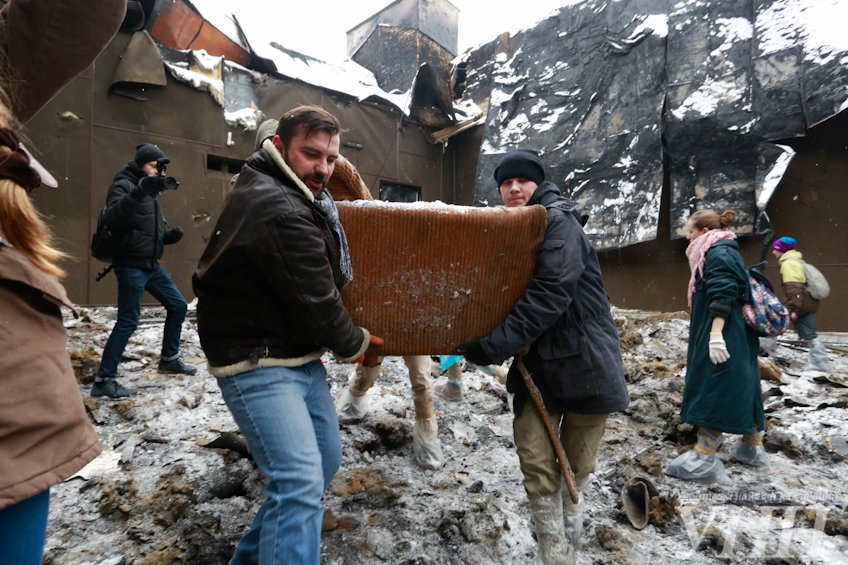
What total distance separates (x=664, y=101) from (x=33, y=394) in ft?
31.7

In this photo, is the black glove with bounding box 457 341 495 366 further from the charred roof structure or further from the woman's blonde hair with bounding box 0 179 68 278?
the charred roof structure

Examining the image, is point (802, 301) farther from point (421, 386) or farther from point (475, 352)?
point (475, 352)

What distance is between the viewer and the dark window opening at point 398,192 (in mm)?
10461

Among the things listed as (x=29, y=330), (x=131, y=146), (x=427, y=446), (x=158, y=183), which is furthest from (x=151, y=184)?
(x=131, y=146)

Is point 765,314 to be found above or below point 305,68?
below

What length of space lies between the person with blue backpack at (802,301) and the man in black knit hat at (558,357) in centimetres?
561

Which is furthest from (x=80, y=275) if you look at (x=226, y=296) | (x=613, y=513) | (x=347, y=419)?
(x=613, y=513)

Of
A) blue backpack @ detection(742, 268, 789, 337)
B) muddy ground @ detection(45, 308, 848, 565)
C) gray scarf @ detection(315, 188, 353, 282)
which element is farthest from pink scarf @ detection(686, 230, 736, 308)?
gray scarf @ detection(315, 188, 353, 282)

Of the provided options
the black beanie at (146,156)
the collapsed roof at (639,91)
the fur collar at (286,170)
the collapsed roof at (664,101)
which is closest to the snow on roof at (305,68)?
the collapsed roof at (639,91)

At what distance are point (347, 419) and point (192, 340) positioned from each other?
9.53 ft

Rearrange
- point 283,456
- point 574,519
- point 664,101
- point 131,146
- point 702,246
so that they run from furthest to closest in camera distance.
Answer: point 664,101, point 131,146, point 702,246, point 574,519, point 283,456

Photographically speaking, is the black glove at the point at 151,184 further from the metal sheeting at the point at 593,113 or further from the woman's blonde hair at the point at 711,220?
the metal sheeting at the point at 593,113

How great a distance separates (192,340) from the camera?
213 inches

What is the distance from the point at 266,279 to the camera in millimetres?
1553
